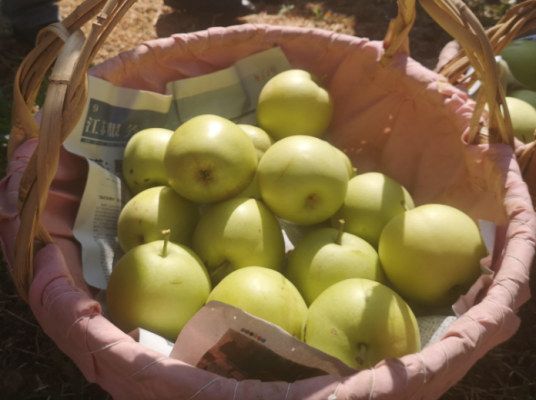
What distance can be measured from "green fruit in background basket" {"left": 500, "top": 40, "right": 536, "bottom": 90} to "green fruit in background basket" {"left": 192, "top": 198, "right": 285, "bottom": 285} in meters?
1.19

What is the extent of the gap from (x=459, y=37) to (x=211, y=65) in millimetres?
782

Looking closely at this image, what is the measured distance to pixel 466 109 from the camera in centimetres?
107

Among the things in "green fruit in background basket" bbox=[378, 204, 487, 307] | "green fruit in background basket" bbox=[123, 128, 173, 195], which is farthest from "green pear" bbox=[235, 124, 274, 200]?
"green fruit in background basket" bbox=[378, 204, 487, 307]

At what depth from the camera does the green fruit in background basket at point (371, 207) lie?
1018 mm

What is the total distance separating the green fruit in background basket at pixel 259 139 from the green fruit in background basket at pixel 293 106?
7 centimetres

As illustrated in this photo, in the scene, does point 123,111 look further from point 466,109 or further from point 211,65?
point 466,109

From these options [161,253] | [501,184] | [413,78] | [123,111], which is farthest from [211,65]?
[501,184]

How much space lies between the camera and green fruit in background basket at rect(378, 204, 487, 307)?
0.86 metres

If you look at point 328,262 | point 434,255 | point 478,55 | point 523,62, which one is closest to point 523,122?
point 523,62

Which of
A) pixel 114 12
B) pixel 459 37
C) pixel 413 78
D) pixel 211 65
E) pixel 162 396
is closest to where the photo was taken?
pixel 162 396

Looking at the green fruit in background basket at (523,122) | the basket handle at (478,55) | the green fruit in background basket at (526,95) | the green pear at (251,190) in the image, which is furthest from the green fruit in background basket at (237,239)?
the green fruit in background basket at (526,95)

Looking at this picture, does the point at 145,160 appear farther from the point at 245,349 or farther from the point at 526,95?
the point at 526,95

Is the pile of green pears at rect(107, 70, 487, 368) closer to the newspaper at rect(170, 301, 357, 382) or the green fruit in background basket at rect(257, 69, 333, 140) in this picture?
the newspaper at rect(170, 301, 357, 382)

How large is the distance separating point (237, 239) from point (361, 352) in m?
0.33
